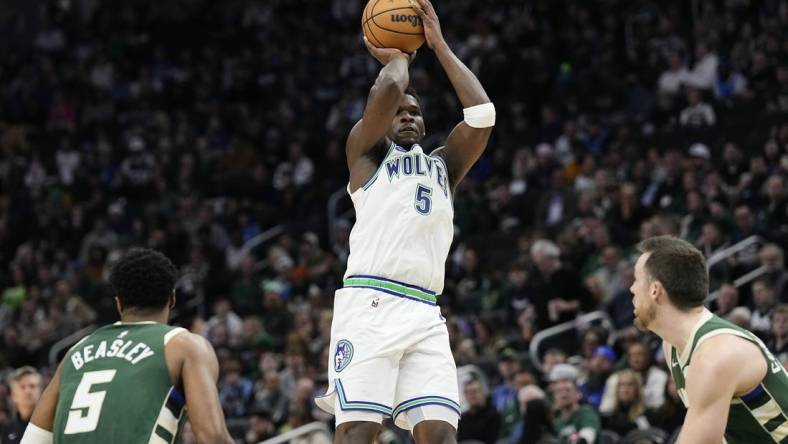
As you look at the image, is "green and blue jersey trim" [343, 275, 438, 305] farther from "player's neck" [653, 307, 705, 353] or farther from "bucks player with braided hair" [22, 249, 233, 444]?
"player's neck" [653, 307, 705, 353]

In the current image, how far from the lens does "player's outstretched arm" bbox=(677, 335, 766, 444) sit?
5.02 meters

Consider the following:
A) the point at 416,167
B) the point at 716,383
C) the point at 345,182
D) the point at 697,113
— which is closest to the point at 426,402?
the point at 416,167

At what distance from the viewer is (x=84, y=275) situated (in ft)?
69.5

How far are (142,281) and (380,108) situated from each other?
1.72m

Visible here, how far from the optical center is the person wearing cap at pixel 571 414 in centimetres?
1148

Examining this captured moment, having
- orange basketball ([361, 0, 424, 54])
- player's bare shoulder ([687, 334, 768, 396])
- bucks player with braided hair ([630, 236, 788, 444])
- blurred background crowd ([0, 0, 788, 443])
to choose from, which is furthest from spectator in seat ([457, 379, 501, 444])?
player's bare shoulder ([687, 334, 768, 396])

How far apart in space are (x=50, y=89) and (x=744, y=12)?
45.8 ft

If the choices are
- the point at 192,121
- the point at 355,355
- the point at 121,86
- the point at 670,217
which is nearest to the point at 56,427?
the point at 355,355

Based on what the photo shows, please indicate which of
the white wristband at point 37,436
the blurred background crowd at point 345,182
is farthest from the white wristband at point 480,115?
the blurred background crowd at point 345,182

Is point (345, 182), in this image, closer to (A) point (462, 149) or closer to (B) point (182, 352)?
(A) point (462, 149)

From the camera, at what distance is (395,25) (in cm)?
730

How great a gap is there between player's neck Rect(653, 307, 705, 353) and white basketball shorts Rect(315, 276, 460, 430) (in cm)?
166

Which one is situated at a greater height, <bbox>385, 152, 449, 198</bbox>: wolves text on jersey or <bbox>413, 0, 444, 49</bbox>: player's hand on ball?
<bbox>413, 0, 444, 49</bbox>: player's hand on ball

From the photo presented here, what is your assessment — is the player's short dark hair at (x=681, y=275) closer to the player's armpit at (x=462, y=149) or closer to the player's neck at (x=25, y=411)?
the player's armpit at (x=462, y=149)
